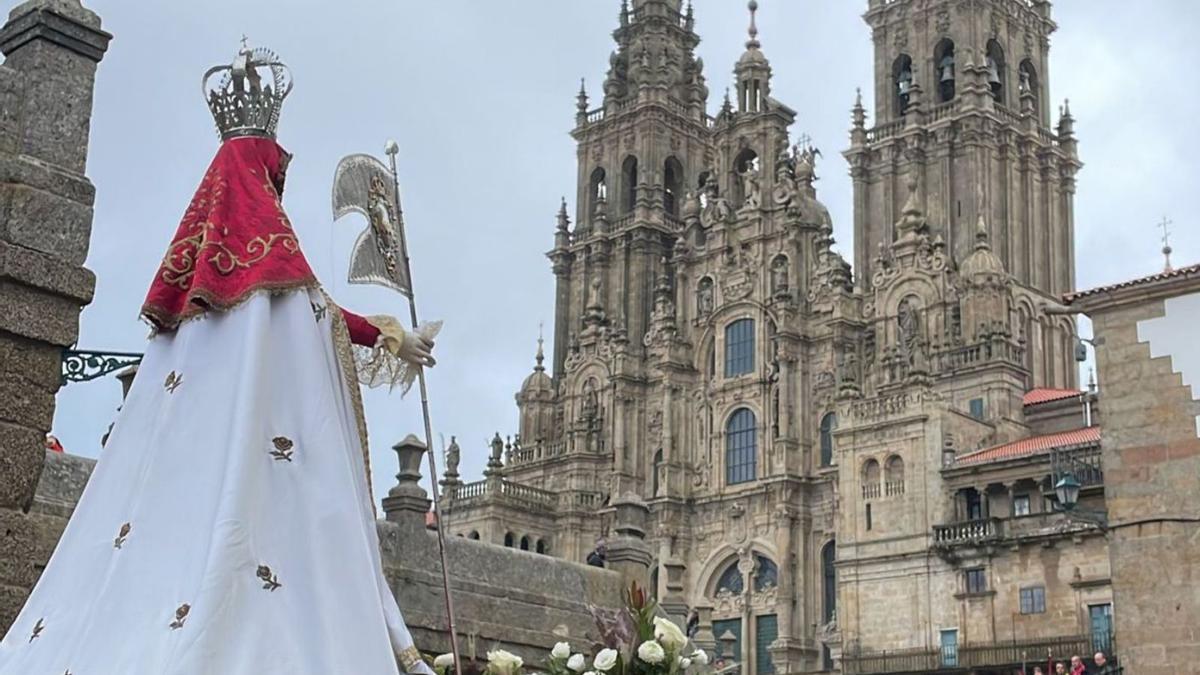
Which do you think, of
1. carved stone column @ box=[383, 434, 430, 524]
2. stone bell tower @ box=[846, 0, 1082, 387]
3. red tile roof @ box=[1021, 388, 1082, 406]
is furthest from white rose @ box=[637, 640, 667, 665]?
stone bell tower @ box=[846, 0, 1082, 387]

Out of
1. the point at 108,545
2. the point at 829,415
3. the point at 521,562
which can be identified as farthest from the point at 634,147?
the point at 108,545

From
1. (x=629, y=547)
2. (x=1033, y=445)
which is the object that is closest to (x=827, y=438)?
(x=1033, y=445)

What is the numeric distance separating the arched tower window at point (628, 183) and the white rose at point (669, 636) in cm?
4494

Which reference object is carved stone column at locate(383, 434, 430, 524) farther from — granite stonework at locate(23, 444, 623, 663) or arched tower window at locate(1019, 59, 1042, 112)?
arched tower window at locate(1019, 59, 1042, 112)

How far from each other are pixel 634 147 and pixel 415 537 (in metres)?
37.0

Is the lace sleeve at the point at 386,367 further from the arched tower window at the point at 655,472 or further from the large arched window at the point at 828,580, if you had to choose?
the arched tower window at the point at 655,472

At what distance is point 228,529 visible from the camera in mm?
4746

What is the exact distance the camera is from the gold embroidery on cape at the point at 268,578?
4766 millimetres

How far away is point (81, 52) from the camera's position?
27.5 ft

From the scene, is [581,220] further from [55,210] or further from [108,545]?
[108,545]

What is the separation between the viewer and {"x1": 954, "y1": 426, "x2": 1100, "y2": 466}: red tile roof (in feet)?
107

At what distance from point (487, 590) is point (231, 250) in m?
10.5

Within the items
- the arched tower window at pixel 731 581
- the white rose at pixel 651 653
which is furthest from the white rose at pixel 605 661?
the arched tower window at pixel 731 581

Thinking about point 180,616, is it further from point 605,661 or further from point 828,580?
point 828,580
